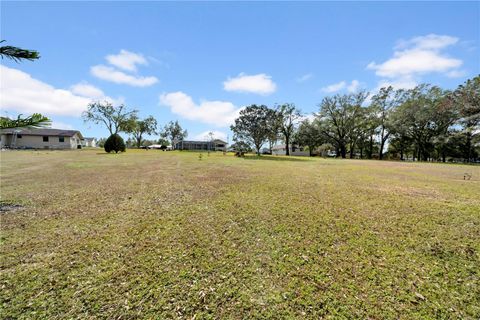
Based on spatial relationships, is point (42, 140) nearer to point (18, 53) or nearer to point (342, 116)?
point (18, 53)

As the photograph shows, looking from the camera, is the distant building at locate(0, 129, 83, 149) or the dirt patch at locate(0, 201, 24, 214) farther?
the distant building at locate(0, 129, 83, 149)

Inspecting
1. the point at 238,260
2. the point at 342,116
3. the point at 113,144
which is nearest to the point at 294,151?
the point at 342,116

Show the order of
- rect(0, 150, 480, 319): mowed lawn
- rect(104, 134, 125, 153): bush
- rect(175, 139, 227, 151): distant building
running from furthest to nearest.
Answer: rect(175, 139, 227, 151): distant building
rect(104, 134, 125, 153): bush
rect(0, 150, 480, 319): mowed lawn

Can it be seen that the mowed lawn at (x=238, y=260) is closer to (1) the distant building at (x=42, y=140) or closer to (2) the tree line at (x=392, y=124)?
(2) the tree line at (x=392, y=124)

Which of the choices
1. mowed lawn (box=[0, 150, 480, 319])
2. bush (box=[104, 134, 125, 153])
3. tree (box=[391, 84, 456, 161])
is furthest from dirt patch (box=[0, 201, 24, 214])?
tree (box=[391, 84, 456, 161])

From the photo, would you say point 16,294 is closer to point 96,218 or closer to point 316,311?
point 96,218

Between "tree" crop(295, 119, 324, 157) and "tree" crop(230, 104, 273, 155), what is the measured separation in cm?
1756

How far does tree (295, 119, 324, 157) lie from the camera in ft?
154

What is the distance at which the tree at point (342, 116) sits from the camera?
130ft

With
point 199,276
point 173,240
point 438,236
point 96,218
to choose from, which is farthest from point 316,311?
point 96,218

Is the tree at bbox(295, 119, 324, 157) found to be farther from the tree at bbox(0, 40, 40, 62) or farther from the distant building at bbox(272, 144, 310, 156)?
the tree at bbox(0, 40, 40, 62)

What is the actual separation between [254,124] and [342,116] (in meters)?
20.3

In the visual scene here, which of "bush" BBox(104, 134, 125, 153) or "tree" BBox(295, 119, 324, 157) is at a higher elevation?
"tree" BBox(295, 119, 324, 157)

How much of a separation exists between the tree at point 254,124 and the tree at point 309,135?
1756cm
